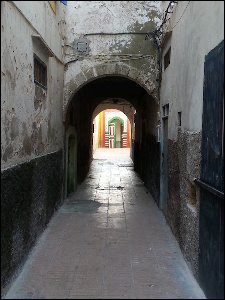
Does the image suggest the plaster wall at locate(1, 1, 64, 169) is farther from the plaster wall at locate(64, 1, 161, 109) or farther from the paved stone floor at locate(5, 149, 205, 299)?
the paved stone floor at locate(5, 149, 205, 299)

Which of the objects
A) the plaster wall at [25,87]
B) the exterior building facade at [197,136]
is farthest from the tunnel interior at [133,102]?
the exterior building facade at [197,136]

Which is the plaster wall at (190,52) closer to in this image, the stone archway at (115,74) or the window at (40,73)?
the stone archway at (115,74)

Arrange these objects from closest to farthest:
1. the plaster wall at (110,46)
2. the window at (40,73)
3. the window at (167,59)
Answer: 1. the window at (40,73)
2. the window at (167,59)
3. the plaster wall at (110,46)

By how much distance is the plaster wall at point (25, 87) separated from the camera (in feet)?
15.0

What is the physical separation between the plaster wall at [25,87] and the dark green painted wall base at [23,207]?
8.0 inches

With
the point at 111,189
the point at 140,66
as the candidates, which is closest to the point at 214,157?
the point at 140,66

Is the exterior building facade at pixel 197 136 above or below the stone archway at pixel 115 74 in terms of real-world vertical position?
below

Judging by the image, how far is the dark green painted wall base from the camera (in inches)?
177

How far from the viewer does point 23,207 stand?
5.39 meters

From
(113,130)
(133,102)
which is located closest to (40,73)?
(133,102)

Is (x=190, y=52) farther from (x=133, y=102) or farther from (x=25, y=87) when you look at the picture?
(x=133, y=102)

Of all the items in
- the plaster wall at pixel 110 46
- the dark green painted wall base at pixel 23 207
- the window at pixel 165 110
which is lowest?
the dark green painted wall base at pixel 23 207

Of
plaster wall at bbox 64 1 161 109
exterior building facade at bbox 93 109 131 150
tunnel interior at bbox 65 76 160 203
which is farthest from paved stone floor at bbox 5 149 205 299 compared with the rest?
exterior building facade at bbox 93 109 131 150

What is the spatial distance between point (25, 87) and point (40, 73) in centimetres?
129
